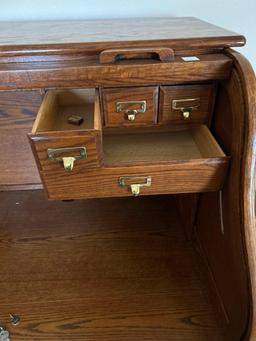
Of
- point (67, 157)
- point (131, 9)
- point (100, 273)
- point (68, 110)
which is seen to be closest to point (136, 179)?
point (67, 157)

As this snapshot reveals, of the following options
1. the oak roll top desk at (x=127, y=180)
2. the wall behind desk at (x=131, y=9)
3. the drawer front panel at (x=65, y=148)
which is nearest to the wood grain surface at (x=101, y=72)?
the oak roll top desk at (x=127, y=180)

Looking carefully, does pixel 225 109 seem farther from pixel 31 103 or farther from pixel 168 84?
pixel 31 103

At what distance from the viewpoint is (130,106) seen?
0.62m

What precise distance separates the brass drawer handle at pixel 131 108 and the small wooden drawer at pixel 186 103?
0.14ft

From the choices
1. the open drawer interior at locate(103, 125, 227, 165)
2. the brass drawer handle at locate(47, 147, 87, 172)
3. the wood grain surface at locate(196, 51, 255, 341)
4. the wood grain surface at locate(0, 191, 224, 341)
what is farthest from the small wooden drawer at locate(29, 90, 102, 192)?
the wood grain surface at locate(0, 191, 224, 341)

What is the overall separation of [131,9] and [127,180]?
2.18 feet

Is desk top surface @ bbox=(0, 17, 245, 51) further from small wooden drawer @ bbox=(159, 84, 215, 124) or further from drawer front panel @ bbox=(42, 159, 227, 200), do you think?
drawer front panel @ bbox=(42, 159, 227, 200)

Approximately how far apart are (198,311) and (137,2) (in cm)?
99

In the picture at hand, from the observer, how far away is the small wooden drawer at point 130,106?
60cm

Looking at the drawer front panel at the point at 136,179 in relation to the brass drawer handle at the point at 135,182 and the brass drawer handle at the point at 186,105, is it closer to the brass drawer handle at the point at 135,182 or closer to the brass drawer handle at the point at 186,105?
the brass drawer handle at the point at 135,182

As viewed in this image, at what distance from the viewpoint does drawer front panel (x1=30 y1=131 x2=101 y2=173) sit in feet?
1.64

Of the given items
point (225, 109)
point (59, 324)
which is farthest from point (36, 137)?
point (59, 324)

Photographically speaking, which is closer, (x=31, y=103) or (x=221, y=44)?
(x=221, y=44)

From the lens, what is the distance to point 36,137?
49 cm
